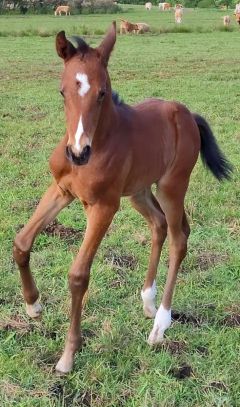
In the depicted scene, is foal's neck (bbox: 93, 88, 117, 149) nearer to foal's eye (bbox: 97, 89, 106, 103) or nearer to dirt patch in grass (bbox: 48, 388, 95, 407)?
foal's eye (bbox: 97, 89, 106, 103)

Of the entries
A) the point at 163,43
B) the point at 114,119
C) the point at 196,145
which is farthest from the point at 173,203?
the point at 163,43

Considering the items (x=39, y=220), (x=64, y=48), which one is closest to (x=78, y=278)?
(x=39, y=220)

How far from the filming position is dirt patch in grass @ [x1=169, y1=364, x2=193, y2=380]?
3.19 metres

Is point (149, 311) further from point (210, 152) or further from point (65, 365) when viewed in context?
point (210, 152)

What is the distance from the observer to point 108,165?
3043 mm

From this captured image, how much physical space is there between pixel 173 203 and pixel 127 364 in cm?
94

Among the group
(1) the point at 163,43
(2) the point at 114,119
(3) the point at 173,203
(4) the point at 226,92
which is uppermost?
(2) the point at 114,119

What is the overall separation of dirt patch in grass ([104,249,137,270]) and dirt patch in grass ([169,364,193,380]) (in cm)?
122

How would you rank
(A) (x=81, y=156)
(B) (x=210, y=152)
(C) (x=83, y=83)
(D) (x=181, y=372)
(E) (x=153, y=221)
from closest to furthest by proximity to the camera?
(A) (x=81, y=156) < (C) (x=83, y=83) < (D) (x=181, y=372) < (E) (x=153, y=221) < (B) (x=210, y=152)

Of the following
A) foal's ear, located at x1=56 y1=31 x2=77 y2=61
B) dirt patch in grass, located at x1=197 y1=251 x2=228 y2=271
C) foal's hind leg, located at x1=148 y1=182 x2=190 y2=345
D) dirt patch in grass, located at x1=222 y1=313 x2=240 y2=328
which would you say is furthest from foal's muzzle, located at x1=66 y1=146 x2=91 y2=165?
dirt patch in grass, located at x1=197 y1=251 x2=228 y2=271

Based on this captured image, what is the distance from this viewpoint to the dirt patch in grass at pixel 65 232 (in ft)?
16.1

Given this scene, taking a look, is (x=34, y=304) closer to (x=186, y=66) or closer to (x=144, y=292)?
(x=144, y=292)

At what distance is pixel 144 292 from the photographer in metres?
3.76

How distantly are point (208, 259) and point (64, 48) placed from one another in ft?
7.31
